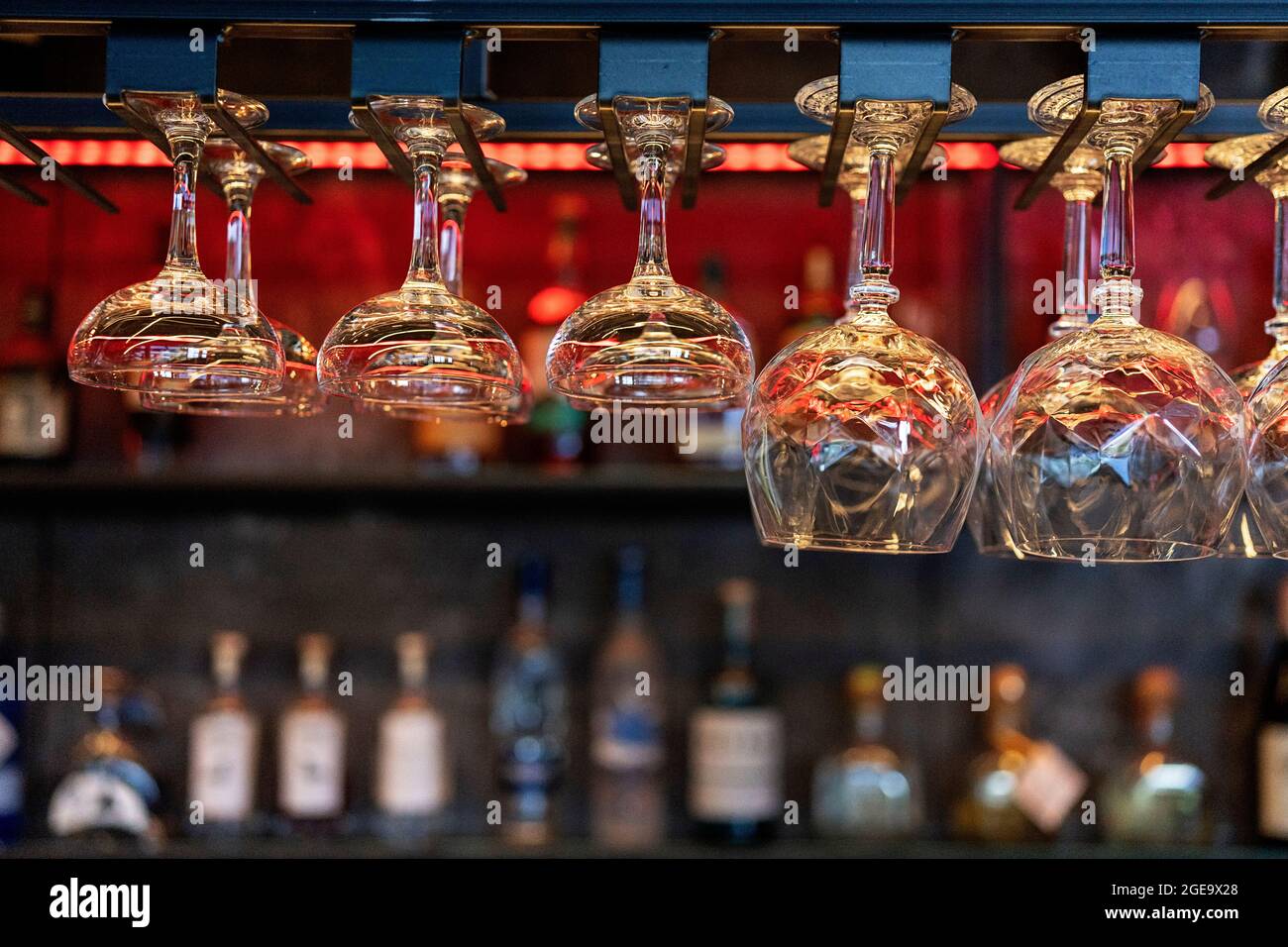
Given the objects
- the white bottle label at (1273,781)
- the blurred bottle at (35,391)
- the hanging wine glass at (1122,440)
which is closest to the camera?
the hanging wine glass at (1122,440)

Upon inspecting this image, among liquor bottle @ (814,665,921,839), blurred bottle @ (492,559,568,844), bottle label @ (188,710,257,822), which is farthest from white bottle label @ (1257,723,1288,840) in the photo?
bottle label @ (188,710,257,822)

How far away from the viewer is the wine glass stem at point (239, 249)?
2.08 ft

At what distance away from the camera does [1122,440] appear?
0.54 m

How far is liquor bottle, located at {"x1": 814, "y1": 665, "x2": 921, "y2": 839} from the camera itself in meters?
1.59

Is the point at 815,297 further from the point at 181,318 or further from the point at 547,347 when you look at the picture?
the point at 181,318

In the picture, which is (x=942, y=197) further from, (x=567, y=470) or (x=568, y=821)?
(x=568, y=821)

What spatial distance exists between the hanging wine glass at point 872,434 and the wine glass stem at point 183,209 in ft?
0.88

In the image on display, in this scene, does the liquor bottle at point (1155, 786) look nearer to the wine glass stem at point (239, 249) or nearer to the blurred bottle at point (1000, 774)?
the blurred bottle at point (1000, 774)

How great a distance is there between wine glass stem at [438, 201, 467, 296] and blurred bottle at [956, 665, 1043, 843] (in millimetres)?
1104

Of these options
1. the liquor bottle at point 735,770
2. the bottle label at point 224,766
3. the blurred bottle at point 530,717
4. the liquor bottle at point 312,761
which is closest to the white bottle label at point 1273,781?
the liquor bottle at point 735,770

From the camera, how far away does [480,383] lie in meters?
0.62

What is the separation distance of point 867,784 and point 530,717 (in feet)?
1.39

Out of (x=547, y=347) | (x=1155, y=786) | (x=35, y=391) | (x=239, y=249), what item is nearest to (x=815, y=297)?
(x=547, y=347)
